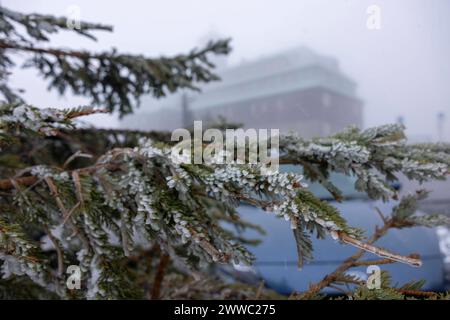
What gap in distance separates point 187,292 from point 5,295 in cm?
90

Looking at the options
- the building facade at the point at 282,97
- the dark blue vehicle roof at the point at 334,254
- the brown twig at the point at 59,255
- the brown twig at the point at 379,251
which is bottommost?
the dark blue vehicle roof at the point at 334,254

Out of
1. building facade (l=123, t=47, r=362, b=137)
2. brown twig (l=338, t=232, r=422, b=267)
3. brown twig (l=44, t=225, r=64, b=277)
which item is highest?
building facade (l=123, t=47, r=362, b=137)

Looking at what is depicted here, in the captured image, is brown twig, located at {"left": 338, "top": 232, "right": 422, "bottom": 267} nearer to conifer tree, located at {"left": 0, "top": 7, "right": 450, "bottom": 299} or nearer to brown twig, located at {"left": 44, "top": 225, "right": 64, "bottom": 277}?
conifer tree, located at {"left": 0, "top": 7, "right": 450, "bottom": 299}

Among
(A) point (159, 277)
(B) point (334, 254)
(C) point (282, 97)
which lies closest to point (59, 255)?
(A) point (159, 277)

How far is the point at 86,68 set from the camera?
2391 millimetres

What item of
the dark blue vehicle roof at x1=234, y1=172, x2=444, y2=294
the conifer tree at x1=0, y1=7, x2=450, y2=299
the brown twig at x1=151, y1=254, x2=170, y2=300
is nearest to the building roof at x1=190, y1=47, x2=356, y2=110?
the dark blue vehicle roof at x1=234, y1=172, x2=444, y2=294

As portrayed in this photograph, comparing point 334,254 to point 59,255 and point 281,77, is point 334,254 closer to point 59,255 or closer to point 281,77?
point 59,255

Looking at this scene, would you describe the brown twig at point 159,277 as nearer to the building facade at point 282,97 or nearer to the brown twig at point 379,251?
the brown twig at point 379,251

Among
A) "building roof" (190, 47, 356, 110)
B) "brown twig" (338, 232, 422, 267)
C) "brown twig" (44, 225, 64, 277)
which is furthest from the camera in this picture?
"building roof" (190, 47, 356, 110)

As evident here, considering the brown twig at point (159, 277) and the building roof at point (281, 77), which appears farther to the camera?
the building roof at point (281, 77)

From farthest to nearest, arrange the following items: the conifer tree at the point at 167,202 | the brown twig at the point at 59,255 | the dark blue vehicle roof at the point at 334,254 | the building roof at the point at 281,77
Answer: the building roof at the point at 281,77 → the dark blue vehicle roof at the point at 334,254 → the brown twig at the point at 59,255 → the conifer tree at the point at 167,202

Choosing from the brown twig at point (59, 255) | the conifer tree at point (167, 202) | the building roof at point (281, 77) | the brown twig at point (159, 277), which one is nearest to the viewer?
the conifer tree at point (167, 202)

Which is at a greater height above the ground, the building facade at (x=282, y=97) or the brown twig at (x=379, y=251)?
the building facade at (x=282, y=97)

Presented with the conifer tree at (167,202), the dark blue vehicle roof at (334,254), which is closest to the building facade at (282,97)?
the dark blue vehicle roof at (334,254)
